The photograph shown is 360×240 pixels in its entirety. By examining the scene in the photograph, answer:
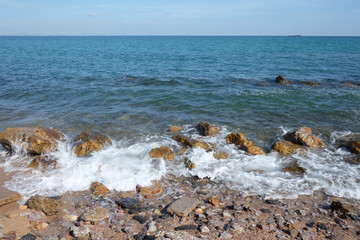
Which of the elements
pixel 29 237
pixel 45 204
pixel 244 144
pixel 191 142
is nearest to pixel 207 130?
pixel 191 142

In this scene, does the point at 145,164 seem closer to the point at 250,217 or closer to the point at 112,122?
the point at 250,217

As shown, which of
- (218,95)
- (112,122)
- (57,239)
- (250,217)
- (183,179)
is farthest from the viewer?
(218,95)

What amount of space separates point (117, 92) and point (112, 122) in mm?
7155

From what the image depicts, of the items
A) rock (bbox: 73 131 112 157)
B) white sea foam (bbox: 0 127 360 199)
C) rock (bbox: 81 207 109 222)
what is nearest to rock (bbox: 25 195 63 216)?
white sea foam (bbox: 0 127 360 199)

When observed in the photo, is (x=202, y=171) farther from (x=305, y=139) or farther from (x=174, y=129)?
(x=305, y=139)

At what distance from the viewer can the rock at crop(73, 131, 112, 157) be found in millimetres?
11039

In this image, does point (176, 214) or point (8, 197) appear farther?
point (8, 197)

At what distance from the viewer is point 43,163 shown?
1005cm

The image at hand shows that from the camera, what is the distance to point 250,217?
6977 millimetres

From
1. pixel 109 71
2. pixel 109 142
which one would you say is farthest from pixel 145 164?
pixel 109 71

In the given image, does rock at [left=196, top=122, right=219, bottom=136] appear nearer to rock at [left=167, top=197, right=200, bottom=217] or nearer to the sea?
the sea

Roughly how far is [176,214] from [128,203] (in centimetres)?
153

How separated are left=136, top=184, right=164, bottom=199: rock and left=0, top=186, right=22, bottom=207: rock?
11.6 ft

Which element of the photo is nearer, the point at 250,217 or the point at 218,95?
the point at 250,217
